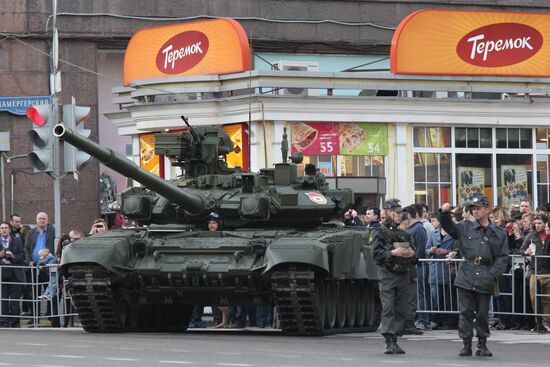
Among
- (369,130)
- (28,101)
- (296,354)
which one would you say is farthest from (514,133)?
(296,354)

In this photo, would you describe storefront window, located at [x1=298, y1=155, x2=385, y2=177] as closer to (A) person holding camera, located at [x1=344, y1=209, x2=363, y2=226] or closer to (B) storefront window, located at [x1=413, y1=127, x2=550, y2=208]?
(B) storefront window, located at [x1=413, y1=127, x2=550, y2=208]

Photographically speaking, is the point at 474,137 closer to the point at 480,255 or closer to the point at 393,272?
the point at 393,272

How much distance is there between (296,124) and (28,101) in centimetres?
691

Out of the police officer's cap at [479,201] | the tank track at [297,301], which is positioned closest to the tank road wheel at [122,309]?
the tank track at [297,301]

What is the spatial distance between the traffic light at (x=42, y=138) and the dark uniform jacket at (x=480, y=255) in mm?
7584

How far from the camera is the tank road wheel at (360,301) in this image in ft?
78.2

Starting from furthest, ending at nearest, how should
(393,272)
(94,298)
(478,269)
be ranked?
(94,298) < (393,272) < (478,269)

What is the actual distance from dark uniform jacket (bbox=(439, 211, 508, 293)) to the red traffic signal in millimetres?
7626

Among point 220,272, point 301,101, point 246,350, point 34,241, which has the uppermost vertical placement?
point 301,101

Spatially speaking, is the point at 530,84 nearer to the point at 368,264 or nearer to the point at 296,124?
the point at 296,124

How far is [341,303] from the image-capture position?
23.2 metres

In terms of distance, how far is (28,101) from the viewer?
120 feet

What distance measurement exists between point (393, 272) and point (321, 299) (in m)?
3.04

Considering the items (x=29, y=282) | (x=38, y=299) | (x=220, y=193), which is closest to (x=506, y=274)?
(x=220, y=193)
